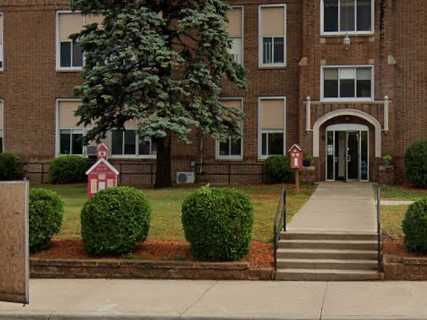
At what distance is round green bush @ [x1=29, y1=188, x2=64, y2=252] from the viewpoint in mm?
12992

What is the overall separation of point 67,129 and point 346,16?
13.8 metres

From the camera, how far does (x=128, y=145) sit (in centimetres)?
3312

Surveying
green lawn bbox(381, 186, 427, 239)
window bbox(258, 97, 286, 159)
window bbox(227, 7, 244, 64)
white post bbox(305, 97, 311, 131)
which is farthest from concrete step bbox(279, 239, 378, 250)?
window bbox(227, 7, 244, 64)

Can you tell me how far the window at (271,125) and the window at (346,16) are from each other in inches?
153

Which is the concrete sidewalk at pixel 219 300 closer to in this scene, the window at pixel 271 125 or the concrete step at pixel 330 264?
the concrete step at pixel 330 264

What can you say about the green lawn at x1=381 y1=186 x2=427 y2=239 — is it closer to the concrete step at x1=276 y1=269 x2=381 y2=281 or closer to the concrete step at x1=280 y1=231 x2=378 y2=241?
the concrete step at x1=280 y1=231 x2=378 y2=241

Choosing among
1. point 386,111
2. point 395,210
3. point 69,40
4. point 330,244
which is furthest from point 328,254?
point 69,40

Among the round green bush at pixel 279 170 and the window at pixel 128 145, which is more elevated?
the window at pixel 128 145

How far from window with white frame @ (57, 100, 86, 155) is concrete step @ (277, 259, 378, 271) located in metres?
22.3

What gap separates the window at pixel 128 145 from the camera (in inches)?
1294

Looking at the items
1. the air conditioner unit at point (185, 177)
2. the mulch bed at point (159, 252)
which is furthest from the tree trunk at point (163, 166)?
the mulch bed at point (159, 252)

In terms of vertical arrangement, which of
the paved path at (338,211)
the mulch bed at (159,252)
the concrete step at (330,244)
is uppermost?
the paved path at (338,211)

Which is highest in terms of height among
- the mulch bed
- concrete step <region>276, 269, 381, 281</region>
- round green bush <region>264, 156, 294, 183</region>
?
round green bush <region>264, 156, 294, 183</region>

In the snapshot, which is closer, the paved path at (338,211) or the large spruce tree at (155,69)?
the paved path at (338,211)
